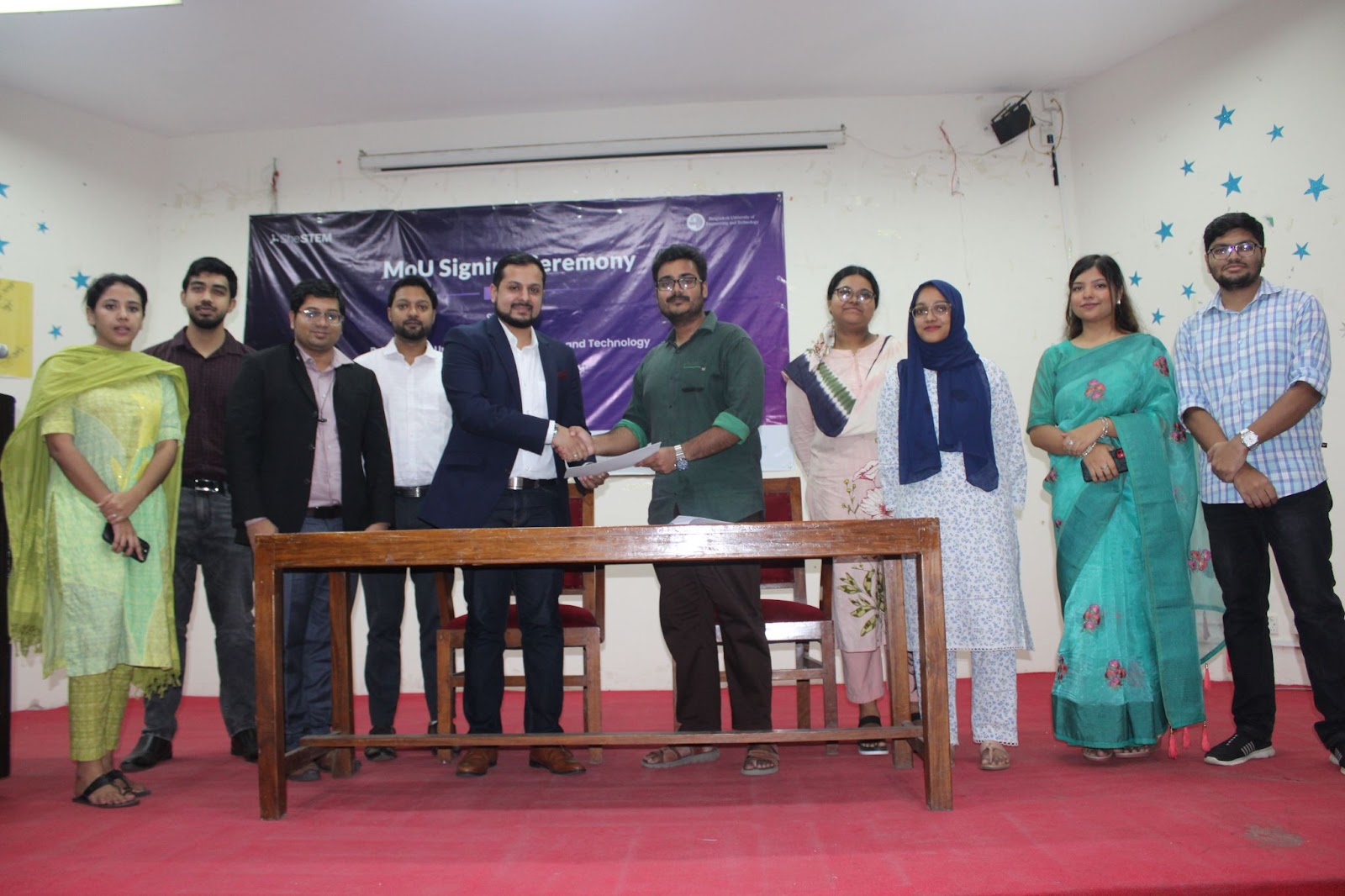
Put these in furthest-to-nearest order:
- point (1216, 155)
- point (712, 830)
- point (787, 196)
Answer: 1. point (787, 196)
2. point (1216, 155)
3. point (712, 830)

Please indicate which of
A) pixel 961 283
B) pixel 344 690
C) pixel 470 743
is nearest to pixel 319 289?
pixel 344 690

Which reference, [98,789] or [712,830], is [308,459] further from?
[712,830]

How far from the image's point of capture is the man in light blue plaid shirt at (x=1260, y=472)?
8.26ft

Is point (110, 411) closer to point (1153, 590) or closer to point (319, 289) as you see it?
point (319, 289)

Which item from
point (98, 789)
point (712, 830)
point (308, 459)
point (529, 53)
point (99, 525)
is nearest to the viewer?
point (712, 830)

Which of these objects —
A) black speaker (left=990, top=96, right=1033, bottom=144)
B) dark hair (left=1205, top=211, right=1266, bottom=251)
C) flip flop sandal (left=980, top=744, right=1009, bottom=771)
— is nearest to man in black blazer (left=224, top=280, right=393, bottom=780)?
flip flop sandal (left=980, top=744, right=1009, bottom=771)

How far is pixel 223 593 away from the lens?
120 inches

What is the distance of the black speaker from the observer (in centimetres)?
468

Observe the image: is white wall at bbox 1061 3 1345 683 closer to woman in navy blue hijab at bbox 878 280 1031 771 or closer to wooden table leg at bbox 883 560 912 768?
woman in navy blue hijab at bbox 878 280 1031 771

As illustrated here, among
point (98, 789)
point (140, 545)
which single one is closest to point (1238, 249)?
point (140, 545)

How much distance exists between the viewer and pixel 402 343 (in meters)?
3.49

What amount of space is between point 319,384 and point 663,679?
7.71ft

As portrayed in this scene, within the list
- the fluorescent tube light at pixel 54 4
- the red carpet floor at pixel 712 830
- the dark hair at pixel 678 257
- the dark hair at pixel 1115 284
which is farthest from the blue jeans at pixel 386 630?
the fluorescent tube light at pixel 54 4

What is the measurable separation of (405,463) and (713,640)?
124 cm
